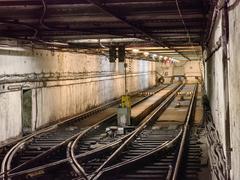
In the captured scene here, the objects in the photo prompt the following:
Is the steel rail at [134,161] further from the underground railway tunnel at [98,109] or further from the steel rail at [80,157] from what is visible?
the steel rail at [80,157]

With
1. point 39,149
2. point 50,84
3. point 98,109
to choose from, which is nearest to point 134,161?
point 39,149

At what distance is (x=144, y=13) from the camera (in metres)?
8.91

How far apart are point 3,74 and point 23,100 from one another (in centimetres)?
229

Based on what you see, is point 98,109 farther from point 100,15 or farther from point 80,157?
point 100,15

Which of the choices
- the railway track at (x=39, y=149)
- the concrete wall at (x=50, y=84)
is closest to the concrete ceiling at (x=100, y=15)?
the concrete wall at (x=50, y=84)

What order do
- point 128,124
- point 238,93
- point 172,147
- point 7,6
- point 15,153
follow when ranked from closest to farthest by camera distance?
point 238,93
point 7,6
point 15,153
point 172,147
point 128,124

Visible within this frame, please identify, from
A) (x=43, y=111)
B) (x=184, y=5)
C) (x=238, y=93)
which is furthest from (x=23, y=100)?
(x=238, y=93)

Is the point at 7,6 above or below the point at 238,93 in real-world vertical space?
above

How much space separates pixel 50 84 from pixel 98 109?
5687mm

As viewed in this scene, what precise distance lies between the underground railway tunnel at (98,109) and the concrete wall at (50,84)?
0.14 ft

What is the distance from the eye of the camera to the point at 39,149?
11.0 m

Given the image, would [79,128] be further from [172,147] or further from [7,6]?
[7,6]

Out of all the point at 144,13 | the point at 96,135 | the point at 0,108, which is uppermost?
the point at 144,13

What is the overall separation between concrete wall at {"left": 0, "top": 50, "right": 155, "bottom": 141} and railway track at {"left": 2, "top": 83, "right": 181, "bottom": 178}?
0.92 meters
